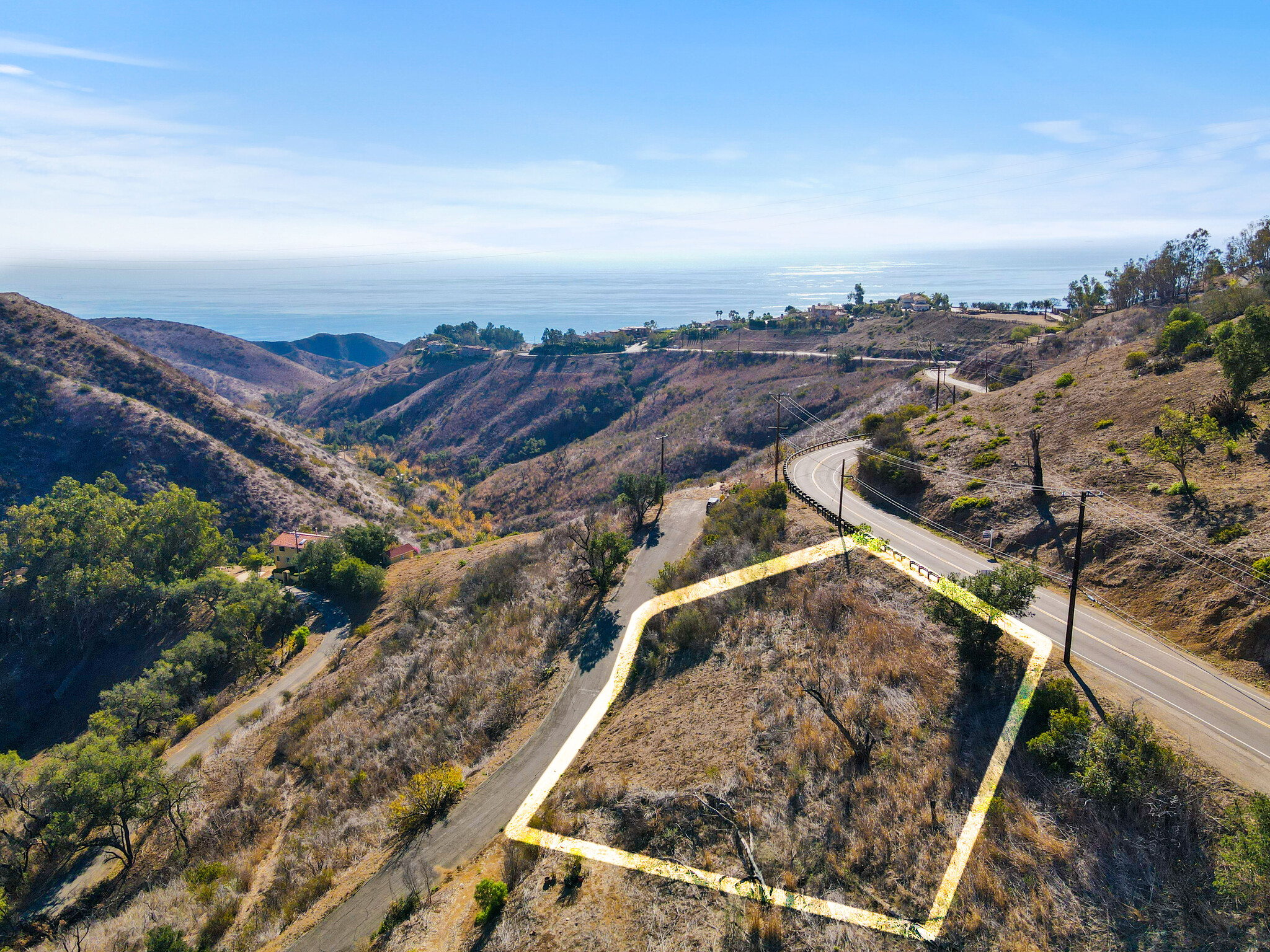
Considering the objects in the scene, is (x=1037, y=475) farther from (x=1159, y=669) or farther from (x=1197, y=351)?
(x=1197, y=351)

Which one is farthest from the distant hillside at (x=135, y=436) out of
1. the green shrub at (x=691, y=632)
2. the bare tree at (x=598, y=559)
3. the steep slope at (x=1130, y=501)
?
the steep slope at (x=1130, y=501)

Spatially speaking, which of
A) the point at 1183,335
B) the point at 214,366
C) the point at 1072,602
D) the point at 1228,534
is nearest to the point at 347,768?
the point at 1072,602

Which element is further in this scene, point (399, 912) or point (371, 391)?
point (371, 391)

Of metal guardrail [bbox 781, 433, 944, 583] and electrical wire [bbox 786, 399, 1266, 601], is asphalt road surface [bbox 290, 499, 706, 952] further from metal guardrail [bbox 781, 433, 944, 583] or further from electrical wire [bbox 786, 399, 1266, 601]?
electrical wire [bbox 786, 399, 1266, 601]

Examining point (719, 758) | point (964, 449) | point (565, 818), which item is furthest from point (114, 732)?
point (964, 449)

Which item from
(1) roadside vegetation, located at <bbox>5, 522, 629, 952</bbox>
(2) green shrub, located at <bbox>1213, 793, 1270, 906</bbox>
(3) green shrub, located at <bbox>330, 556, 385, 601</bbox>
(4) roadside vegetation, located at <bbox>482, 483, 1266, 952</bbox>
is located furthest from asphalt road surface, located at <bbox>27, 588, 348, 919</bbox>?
(2) green shrub, located at <bbox>1213, 793, 1270, 906</bbox>

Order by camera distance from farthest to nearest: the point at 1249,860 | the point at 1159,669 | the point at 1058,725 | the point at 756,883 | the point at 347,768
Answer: the point at 347,768 < the point at 1159,669 < the point at 1058,725 < the point at 756,883 < the point at 1249,860
